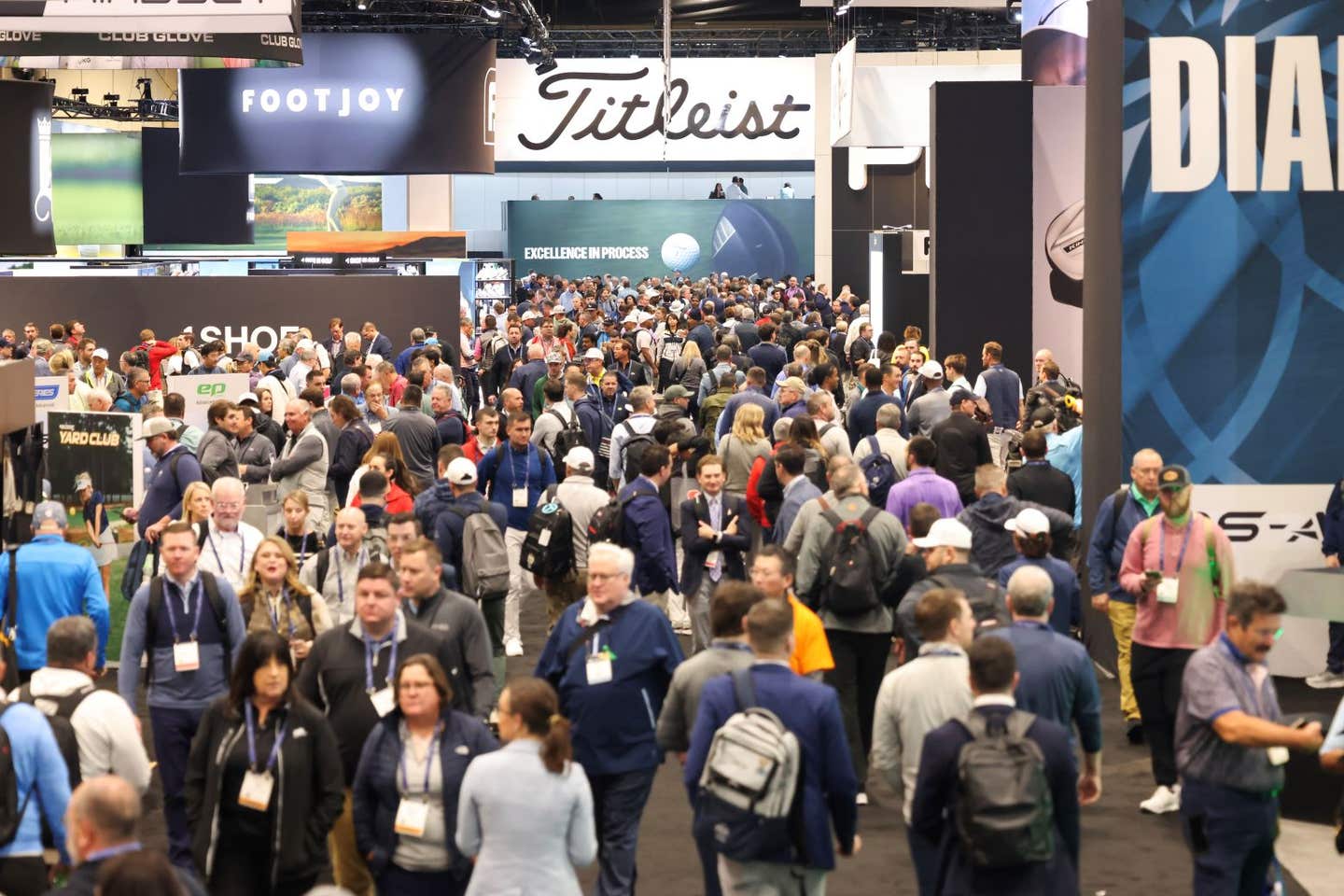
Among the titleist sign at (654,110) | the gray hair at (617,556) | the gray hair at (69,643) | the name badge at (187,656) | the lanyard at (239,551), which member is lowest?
the name badge at (187,656)

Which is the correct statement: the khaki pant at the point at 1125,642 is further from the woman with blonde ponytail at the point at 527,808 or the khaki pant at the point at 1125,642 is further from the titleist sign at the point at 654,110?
the titleist sign at the point at 654,110

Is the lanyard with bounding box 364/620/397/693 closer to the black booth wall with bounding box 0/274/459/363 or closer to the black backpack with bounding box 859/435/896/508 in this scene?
the black backpack with bounding box 859/435/896/508

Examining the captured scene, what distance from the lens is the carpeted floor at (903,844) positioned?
6.93 metres

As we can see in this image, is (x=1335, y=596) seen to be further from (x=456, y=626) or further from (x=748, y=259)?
(x=748, y=259)

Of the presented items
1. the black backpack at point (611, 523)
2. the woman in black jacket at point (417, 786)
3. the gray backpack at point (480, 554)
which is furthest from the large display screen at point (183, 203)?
the woman in black jacket at point (417, 786)

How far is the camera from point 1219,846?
216 inches

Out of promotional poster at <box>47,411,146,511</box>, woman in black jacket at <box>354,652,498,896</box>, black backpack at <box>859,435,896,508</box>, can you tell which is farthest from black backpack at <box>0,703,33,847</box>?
black backpack at <box>859,435,896,508</box>

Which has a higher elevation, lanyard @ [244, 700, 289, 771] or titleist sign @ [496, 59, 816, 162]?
titleist sign @ [496, 59, 816, 162]

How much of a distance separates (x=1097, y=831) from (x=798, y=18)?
111 feet

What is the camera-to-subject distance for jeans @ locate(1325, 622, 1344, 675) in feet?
32.7

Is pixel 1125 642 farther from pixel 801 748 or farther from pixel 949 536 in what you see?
pixel 801 748

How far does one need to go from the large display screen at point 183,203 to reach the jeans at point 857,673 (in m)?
26.6

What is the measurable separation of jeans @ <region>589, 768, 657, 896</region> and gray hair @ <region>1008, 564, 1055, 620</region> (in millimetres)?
1397

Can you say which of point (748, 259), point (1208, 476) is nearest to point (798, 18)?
point (748, 259)
